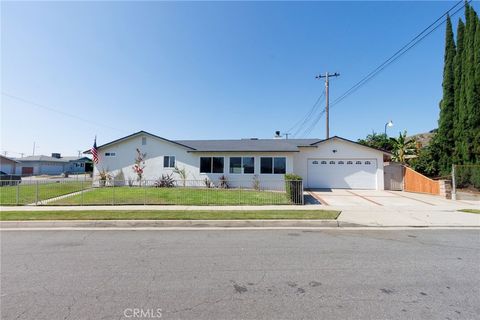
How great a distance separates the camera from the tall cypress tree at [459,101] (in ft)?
53.8

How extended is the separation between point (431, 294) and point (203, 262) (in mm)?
3670

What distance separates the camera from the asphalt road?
2945mm

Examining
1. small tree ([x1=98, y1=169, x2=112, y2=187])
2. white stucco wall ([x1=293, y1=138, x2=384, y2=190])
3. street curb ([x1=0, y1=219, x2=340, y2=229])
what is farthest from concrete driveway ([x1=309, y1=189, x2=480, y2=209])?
small tree ([x1=98, y1=169, x2=112, y2=187])

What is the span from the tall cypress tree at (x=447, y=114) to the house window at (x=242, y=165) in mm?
14314

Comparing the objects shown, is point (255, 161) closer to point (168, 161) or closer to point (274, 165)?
point (274, 165)

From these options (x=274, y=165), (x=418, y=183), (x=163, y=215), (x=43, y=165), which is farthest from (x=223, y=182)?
(x=43, y=165)

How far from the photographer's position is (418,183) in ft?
54.4

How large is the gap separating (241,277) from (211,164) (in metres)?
15.2

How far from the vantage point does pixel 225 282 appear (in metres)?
3.70

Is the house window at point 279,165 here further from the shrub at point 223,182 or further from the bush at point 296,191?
the bush at point 296,191

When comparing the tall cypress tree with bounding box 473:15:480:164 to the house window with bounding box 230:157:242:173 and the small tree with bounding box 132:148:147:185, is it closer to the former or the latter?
the house window with bounding box 230:157:242:173

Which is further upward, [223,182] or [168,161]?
[168,161]

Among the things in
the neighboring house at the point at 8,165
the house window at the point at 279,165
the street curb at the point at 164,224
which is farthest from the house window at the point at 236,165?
the neighboring house at the point at 8,165

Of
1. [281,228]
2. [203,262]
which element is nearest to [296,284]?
[203,262]
